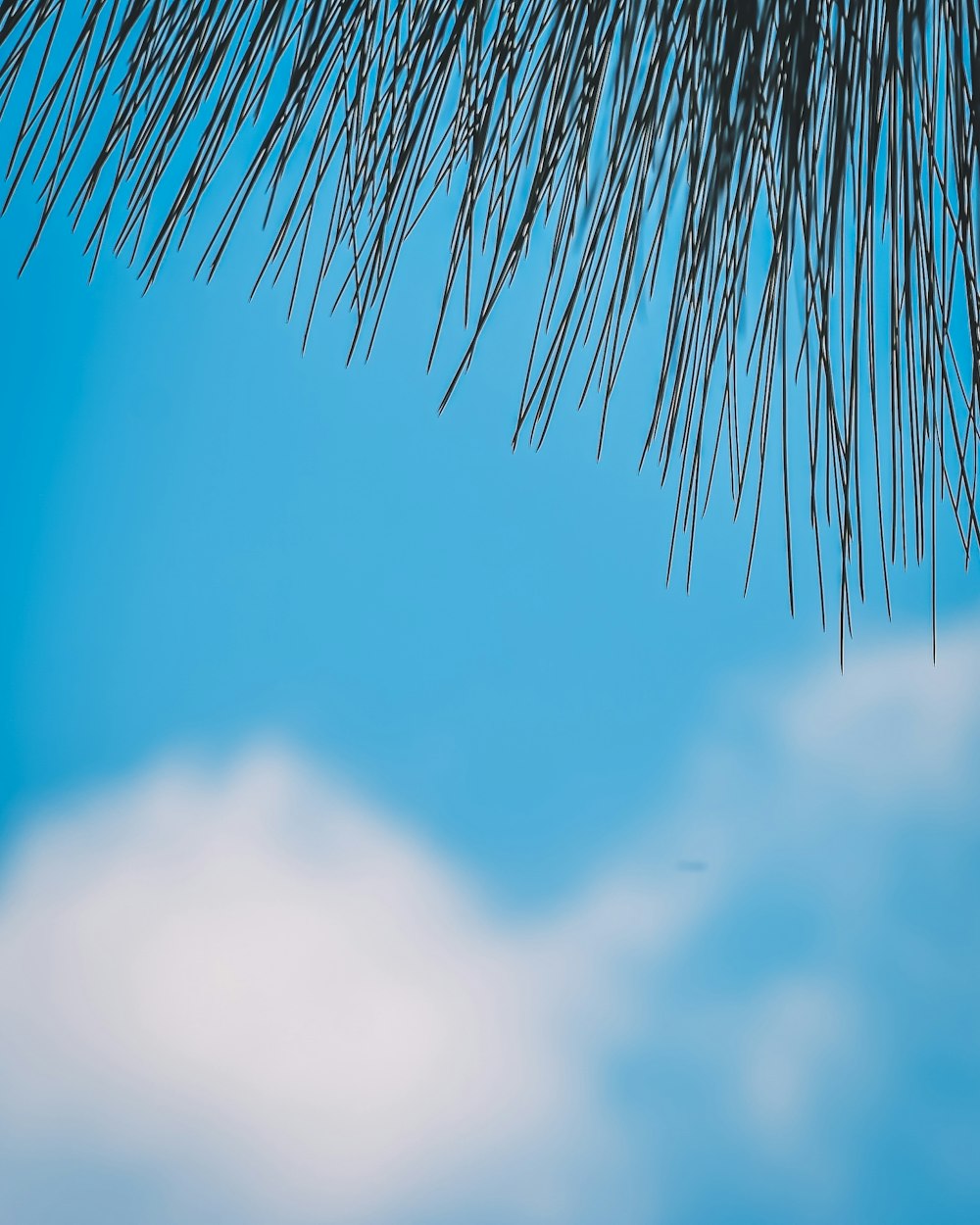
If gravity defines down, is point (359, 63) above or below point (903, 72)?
above

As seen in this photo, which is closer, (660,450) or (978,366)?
(978,366)

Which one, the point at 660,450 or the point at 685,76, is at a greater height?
the point at 685,76

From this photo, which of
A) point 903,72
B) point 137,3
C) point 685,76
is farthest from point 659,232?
point 137,3

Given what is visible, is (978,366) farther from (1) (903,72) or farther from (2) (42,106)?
(2) (42,106)

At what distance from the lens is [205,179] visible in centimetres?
71

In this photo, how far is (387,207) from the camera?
73cm

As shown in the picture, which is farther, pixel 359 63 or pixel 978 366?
pixel 359 63

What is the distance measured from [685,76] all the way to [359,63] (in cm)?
20

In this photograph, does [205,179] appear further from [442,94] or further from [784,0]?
[784,0]

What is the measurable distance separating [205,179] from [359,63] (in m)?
0.12

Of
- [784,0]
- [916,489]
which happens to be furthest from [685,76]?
[916,489]

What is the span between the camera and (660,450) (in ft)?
2.41

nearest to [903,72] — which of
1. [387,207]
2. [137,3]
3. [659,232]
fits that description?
[659,232]

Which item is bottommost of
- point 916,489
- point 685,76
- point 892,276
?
point 916,489
